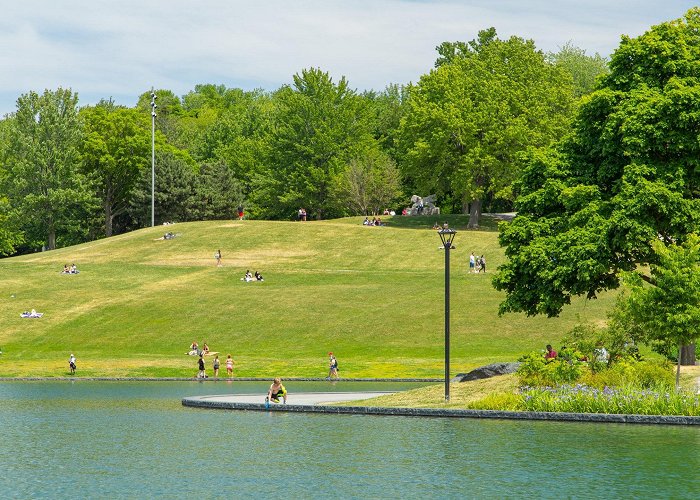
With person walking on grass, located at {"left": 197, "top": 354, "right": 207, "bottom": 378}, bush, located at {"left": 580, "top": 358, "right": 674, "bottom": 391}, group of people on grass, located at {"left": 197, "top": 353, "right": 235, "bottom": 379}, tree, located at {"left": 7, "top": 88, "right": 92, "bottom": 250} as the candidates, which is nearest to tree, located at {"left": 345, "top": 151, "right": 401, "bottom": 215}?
tree, located at {"left": 7, "top": 88, "right": 92, "bottom": 250}

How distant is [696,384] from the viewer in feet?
117

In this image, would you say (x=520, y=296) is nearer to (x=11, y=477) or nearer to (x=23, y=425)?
(x=23, y=425)

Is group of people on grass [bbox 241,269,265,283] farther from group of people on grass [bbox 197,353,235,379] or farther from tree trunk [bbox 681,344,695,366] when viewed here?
tree trunk [bbox 681,344,695,366]

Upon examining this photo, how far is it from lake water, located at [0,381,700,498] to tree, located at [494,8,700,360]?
14150 mm

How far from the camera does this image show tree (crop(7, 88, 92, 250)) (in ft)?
431

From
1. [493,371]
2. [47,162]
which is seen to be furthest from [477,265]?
[47,162]

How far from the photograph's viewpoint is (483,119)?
363 feet

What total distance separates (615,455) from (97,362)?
42.2m

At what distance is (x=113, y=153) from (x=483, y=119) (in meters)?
57.8

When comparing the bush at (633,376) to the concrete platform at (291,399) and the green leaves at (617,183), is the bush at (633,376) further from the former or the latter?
the concrete platform at (291,399)

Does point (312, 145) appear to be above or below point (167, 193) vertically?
above

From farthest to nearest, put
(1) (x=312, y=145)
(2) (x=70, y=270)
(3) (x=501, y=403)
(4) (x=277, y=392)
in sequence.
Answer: (1) (x=312, y=145) < (2) (x=70, y=270) < (4) (x=277, y=392) < (3) (x=501, y=403)

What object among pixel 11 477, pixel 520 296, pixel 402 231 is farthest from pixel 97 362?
pixel 402 231

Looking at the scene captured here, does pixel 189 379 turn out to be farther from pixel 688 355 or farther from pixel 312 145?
pixel 312 145
